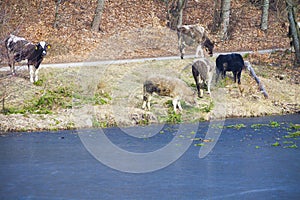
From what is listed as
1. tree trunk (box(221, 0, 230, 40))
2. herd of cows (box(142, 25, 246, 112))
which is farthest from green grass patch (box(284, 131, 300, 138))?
tree trunk (box(221, 0, 230, 40))

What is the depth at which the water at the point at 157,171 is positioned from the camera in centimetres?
1245

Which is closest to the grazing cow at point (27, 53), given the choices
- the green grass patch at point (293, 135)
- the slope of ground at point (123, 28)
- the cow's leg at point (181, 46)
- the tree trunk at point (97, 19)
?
the slope of ground at point (123, 28)

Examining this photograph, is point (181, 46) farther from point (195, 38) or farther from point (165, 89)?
point (165, 89)

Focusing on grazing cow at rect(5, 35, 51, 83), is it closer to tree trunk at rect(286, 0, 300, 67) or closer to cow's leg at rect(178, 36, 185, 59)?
cow's leg at rect(178, 36, 185, 59)

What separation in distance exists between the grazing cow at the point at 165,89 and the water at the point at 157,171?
285cm

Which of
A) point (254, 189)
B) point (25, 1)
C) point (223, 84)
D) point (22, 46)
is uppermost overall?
point (25, 1)

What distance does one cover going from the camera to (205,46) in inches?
1106

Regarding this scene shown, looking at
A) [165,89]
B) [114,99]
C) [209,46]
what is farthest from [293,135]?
[209,46]

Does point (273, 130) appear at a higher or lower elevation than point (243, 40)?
lower

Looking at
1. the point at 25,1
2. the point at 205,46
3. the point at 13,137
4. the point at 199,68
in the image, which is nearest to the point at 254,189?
the point at 13,137

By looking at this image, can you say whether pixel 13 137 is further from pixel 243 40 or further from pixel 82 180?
pixel 243 40

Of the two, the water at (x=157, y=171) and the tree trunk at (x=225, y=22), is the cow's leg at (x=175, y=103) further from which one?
the tree trunk at (x=225, y=22)

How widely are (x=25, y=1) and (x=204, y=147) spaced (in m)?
22.9

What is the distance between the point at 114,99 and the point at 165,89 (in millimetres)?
2058
